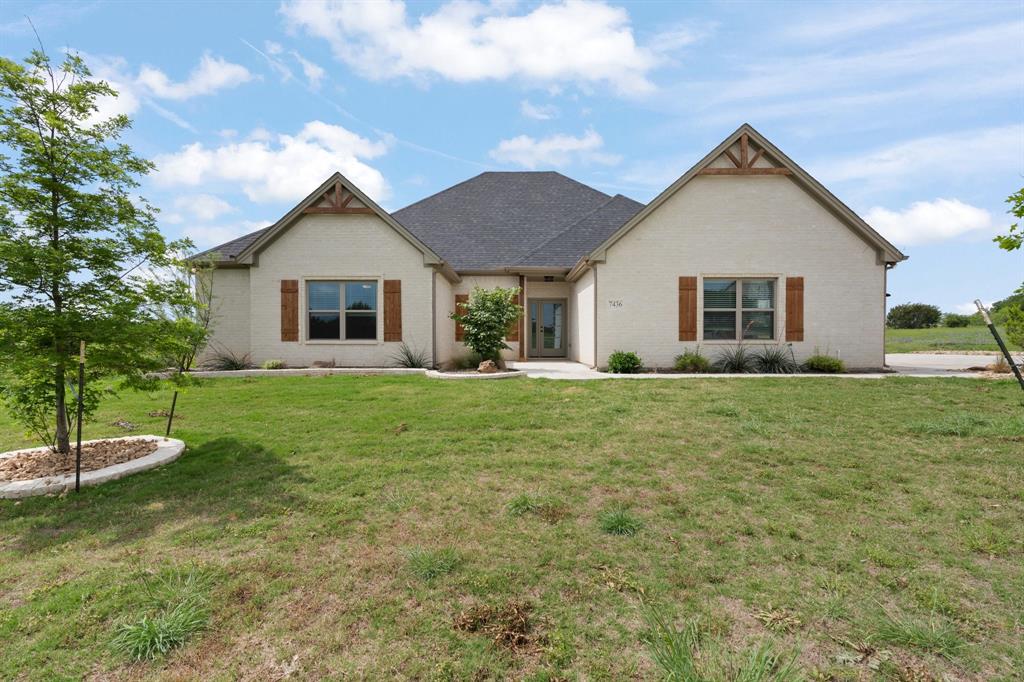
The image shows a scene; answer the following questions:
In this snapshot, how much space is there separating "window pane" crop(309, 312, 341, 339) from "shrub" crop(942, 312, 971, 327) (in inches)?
1861

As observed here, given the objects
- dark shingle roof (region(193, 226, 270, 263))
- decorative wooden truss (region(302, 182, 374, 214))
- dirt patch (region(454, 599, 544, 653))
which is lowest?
dirt patch (region(454, 599, 544, 653))

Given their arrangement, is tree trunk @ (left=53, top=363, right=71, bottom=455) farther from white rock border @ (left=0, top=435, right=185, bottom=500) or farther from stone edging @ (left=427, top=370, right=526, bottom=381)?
stone edging @ (left=427, top=370, right=526, bottom=381)

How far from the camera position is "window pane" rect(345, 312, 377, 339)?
1373cm

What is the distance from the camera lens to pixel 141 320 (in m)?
5.72

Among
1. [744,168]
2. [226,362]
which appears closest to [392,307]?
[226,362]

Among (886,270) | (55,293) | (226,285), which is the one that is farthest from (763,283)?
(226,285)

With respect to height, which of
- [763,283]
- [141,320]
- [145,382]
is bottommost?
[145,382]

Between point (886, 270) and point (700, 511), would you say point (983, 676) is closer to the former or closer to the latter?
point (700, 511)

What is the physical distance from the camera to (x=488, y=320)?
1336 centimetres

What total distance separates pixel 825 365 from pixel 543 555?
1231 centimetres

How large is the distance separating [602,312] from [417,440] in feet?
27.0

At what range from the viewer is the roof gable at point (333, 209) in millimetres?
13188

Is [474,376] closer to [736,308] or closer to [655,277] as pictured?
[655,277]

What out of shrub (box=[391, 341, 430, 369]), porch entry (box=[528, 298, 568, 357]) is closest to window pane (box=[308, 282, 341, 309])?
shrub (box=[391, 341, 430, 369])
